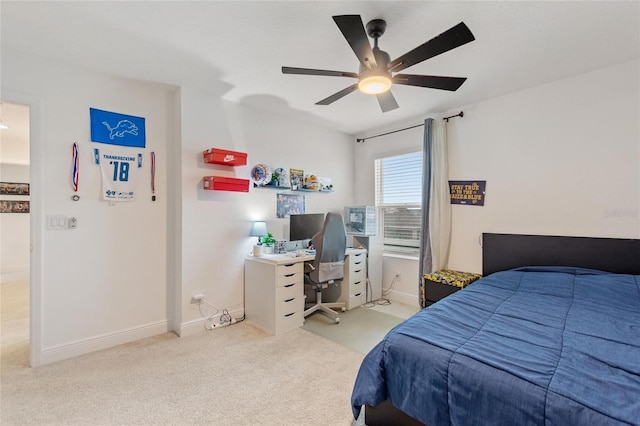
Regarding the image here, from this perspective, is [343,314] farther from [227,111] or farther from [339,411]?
[227,111]

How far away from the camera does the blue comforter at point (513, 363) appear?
3.19 ft

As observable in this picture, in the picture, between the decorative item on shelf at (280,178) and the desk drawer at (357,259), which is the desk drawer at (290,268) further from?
the decorative item on shelf at (280,178)

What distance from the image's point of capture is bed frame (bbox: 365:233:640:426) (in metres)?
2.38

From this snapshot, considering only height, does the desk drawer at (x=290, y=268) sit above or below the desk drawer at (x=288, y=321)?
above

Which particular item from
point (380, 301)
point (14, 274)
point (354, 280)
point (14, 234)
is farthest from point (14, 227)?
point (380, 301)

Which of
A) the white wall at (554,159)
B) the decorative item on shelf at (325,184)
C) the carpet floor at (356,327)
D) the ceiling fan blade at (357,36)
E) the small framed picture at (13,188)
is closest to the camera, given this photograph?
the ceiling fan blade at (357,36)

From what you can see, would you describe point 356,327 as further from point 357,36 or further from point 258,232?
point 357,36

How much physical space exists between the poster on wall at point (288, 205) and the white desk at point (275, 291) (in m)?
0.66

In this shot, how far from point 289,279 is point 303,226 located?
0.76 meters

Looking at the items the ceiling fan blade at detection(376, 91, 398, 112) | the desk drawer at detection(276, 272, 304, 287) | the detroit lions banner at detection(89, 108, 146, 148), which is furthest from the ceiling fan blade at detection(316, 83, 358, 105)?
the detroit lions banner at detection(89, 108, 146, 148)

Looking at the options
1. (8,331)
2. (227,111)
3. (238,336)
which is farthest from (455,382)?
(8,331)

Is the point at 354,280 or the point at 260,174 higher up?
the point at 260,174

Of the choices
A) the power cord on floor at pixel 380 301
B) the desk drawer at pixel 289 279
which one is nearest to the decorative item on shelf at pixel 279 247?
the desk drawer at pixel 289 279

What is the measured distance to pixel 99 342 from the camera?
2.55 metres
